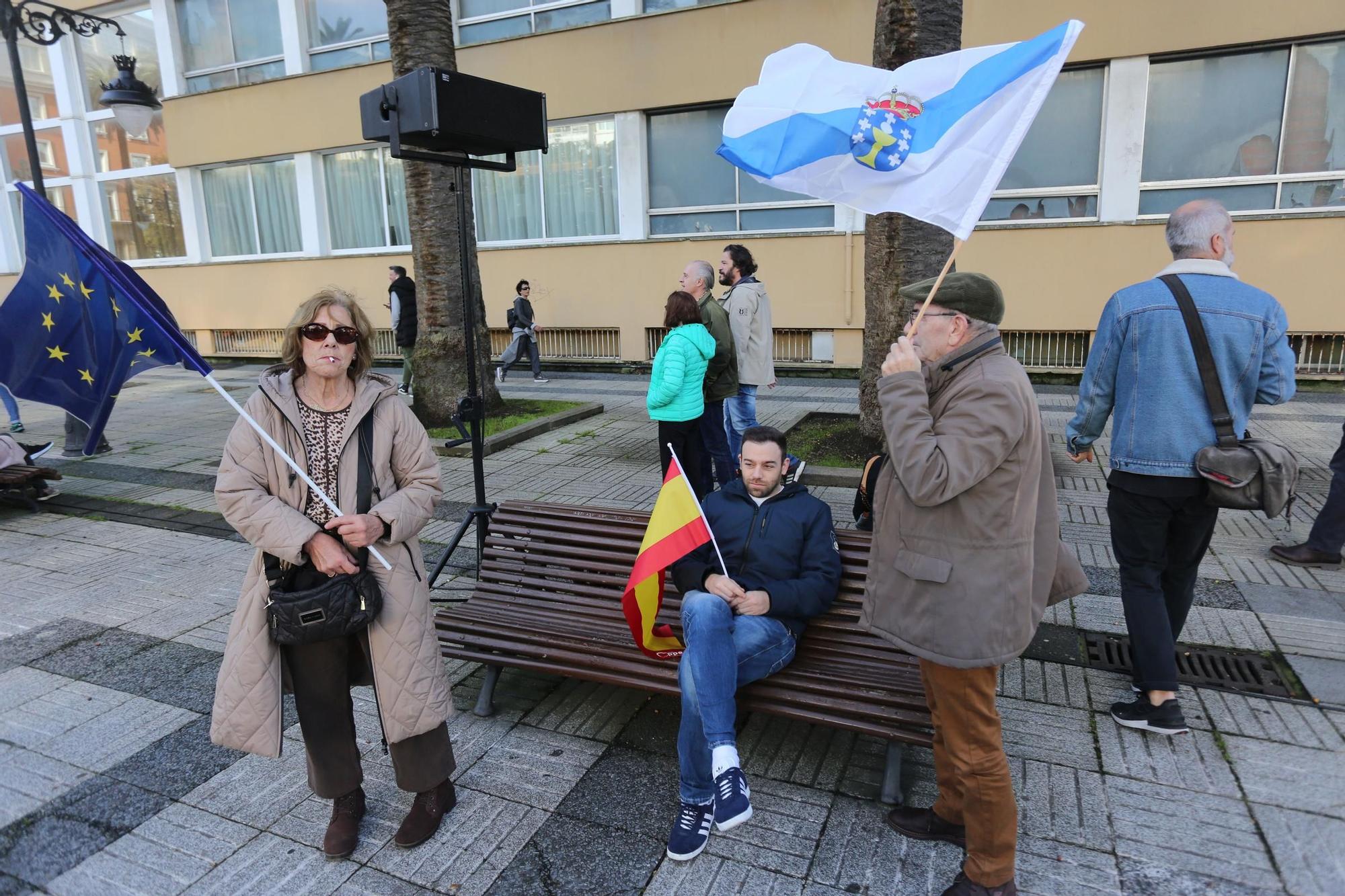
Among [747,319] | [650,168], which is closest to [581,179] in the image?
[650,168]

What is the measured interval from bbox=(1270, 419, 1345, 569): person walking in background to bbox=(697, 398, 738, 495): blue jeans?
368 centimetres

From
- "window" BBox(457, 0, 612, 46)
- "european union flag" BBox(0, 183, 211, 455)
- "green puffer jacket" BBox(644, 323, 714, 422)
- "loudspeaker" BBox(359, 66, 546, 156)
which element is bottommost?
"green puffer jacket" BBox(644, 323, 714, 422)

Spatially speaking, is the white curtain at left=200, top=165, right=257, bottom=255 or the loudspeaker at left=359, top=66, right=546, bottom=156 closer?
the loudspeaker at left=359, top=66, right=546, bottom=156

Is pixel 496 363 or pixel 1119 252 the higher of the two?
pixel 1119 252

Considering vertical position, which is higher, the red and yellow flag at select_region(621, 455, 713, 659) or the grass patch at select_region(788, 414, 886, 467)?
the red and yellow flag at select_region(621, 455, 713, 659)

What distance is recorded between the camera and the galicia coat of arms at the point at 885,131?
2.87 m

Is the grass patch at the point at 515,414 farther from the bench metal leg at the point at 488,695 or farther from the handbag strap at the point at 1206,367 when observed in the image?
the handbag strap at the point at 1206,367

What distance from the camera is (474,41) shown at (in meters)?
15.1

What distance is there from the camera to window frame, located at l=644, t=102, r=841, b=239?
13125 millimetres

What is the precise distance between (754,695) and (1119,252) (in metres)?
11.0

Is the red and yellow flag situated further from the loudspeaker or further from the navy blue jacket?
the loudspeaker

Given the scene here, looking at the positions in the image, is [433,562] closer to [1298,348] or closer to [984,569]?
[984,569]

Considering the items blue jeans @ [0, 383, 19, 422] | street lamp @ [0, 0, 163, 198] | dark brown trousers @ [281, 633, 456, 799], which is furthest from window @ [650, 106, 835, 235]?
dark brown trousers @ [281, 633, 456, 799]

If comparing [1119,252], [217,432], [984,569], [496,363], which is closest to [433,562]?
[984,569]
